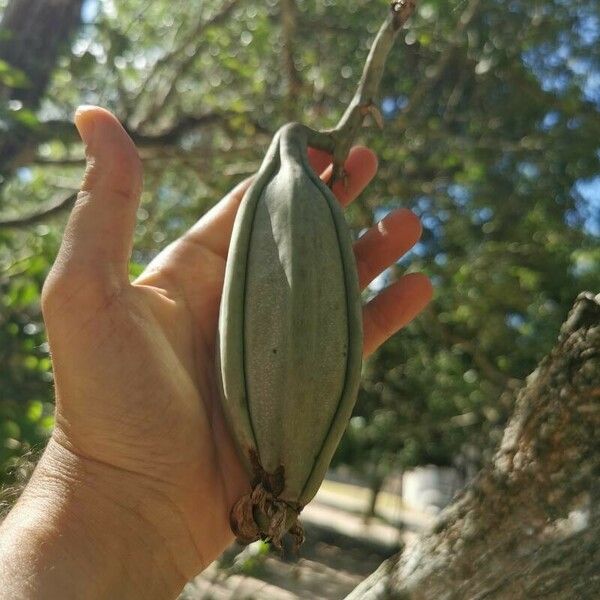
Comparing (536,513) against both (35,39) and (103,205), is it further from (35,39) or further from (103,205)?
(35,39)

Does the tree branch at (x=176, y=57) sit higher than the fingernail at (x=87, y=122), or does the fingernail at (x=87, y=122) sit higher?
the tree branch at (x=176, y=57)

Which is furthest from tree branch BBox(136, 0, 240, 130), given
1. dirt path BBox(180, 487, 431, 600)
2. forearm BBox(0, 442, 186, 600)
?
forearm BBox(0, 442, 186, 600)

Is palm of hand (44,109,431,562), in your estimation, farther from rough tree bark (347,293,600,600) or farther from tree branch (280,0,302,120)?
tree branch (280,0,302,120)

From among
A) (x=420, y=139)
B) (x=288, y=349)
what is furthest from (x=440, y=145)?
(x=288, y=349)

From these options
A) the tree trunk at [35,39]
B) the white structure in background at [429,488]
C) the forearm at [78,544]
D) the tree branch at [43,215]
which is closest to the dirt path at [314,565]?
the white structure in background at [429,488]

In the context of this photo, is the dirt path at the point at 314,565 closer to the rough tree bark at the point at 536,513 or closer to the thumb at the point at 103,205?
the rough tree bark at the point at 536,513

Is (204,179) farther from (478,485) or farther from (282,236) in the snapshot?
(478,485)

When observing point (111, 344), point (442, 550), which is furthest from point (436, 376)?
point (442, 550)
